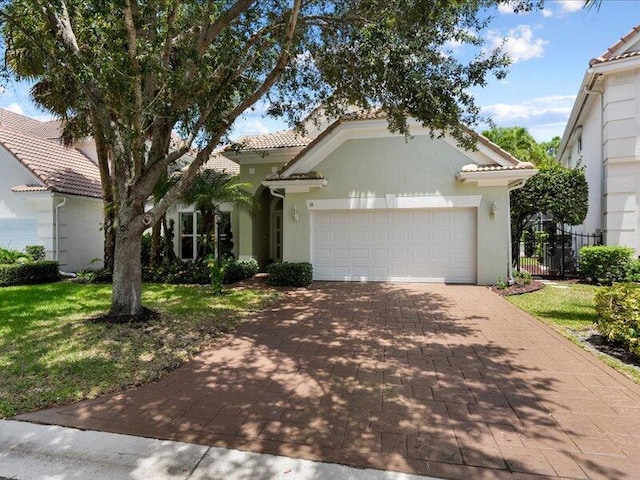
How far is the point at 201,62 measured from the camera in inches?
288

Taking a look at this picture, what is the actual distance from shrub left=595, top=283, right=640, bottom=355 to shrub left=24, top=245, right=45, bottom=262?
17302 millimetres

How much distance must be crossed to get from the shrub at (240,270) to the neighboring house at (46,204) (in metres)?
7.36

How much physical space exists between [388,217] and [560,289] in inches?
233

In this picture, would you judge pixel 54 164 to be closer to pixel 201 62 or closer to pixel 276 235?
pixel 276 235

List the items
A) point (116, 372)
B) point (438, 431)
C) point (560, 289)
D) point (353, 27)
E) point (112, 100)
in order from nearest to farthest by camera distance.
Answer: point (438, 431)
point (116, 372)
point (112, 100)
point (353, 27)
point (560, 289)

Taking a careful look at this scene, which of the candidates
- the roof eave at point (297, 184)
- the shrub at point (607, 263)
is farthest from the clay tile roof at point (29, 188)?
the shrub at point (607, 263)

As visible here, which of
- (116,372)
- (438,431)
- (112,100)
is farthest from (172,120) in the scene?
(438,431)

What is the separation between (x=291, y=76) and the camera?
30.7 ft

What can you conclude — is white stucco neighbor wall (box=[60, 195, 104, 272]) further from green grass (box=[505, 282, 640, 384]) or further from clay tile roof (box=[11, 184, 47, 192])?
green grass (box=[505, 282, 640, 384])

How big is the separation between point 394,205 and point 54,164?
48.4ft

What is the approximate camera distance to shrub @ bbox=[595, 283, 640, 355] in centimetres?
588

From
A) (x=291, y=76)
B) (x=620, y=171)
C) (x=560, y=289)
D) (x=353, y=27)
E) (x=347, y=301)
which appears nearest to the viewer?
(x=353, y=27)

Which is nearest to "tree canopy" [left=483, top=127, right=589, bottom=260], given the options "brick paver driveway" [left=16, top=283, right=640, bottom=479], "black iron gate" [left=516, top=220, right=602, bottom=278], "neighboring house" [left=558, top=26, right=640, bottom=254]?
"neighboring house" [left=558, top=26, right=640, bottom=254]

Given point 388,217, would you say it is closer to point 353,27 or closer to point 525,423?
point 353,27
